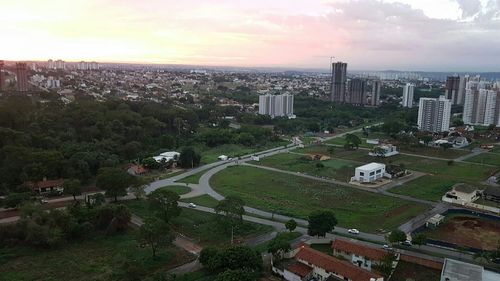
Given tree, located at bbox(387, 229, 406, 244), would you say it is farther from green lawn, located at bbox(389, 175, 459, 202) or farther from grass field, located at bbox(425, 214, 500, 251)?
green lawn, located at bbox(389, 175, 459, 202)

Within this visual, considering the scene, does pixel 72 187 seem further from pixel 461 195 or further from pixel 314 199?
pixel 461 195

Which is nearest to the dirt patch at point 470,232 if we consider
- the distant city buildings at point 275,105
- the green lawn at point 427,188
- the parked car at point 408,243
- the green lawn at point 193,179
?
the parked car at point 408,243

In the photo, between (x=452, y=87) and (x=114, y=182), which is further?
(x=452, y=87)

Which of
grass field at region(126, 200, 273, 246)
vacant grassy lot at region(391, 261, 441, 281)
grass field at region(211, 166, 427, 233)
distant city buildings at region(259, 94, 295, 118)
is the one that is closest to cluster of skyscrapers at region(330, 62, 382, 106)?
distant city buildings at region(259, 94, 295, 118)

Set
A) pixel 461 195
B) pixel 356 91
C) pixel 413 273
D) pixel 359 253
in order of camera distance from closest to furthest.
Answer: pixel 413 273
pixel 359 253
pixel 461 195
pixel 356 91

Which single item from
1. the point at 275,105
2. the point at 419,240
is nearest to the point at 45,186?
the point at 419,240

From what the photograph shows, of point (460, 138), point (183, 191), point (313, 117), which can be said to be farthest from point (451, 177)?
point (313, 117)
